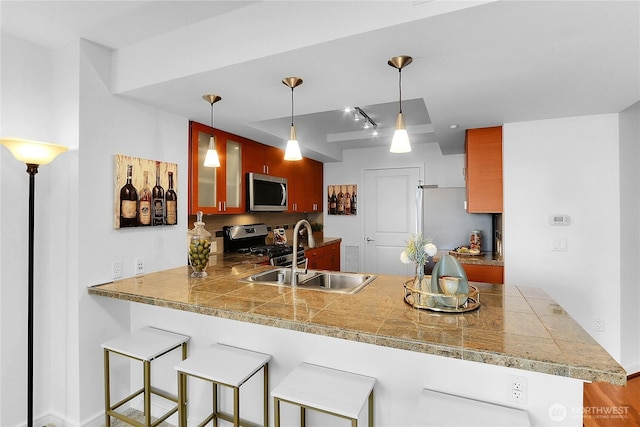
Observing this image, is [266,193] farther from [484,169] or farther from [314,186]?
[484,169]

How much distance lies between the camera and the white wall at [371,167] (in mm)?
4574

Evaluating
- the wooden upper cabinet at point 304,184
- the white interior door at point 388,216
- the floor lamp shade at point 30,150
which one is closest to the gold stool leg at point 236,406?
the floor lamp shade at point 30,150

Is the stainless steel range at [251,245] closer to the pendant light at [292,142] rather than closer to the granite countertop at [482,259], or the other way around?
the pendant light at [292,142]

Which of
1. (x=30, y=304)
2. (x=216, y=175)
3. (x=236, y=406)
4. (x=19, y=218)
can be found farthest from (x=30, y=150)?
(x=236, y=406)

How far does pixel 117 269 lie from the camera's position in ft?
7.18

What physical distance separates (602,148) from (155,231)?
355cm

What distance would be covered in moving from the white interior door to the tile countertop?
2774 millimetres

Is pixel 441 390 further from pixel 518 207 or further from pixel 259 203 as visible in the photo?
pixel 259 203

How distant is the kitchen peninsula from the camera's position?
1162 millimetres

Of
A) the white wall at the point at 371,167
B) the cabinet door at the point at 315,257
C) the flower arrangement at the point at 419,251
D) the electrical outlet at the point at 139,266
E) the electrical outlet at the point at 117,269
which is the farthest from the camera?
the white wall at the point at 371,167

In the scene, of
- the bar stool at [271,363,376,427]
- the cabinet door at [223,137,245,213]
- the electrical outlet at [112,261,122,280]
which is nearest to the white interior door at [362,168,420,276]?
the cabinet door at [223,137,245,213]

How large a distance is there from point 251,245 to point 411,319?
2.74m

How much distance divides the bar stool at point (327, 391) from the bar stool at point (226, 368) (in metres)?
0.23

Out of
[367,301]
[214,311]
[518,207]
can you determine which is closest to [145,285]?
[214,311]
